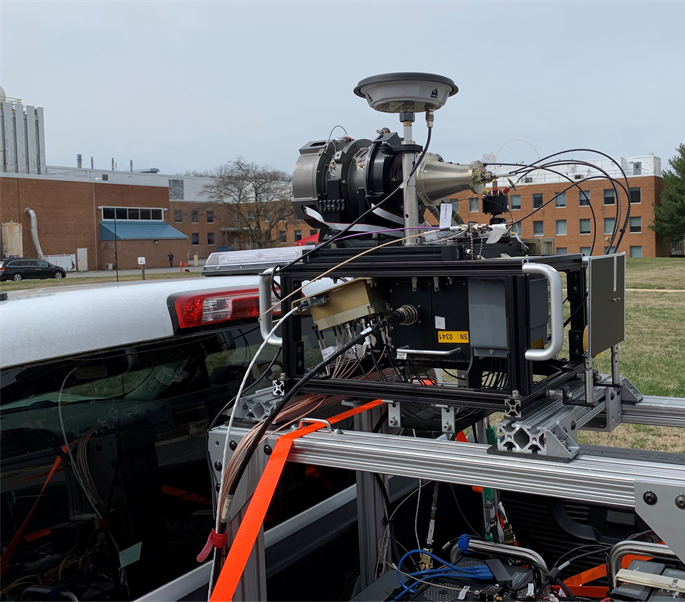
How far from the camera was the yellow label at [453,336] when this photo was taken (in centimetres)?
204

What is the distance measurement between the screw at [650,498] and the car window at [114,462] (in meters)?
1.40

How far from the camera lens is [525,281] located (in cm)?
184

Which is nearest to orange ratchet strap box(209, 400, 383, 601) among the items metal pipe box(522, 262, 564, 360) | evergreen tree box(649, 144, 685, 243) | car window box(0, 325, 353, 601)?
car window box(0, 325, 353, 601)

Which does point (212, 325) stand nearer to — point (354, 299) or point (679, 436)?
point (354, 299)

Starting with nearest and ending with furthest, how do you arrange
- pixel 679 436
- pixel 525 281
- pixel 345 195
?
1. pixel 525 281
2. pixel 345 195
3. pixel 679 436

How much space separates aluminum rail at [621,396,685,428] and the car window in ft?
4.39

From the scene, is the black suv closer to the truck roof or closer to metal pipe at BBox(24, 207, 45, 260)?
metal pipe at BBox(24, 207, 45, 260)

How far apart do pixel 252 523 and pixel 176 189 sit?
66527 mm

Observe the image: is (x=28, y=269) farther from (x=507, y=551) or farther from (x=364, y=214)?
(x=364, y=214)

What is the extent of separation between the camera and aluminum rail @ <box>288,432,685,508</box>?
5.14ft

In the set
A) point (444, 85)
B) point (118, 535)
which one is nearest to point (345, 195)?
point (444, 85)

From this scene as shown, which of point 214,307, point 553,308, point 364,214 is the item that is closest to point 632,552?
point 553,308

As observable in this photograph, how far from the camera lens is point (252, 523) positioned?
1.89 m

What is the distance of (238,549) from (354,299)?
2.67 feet
